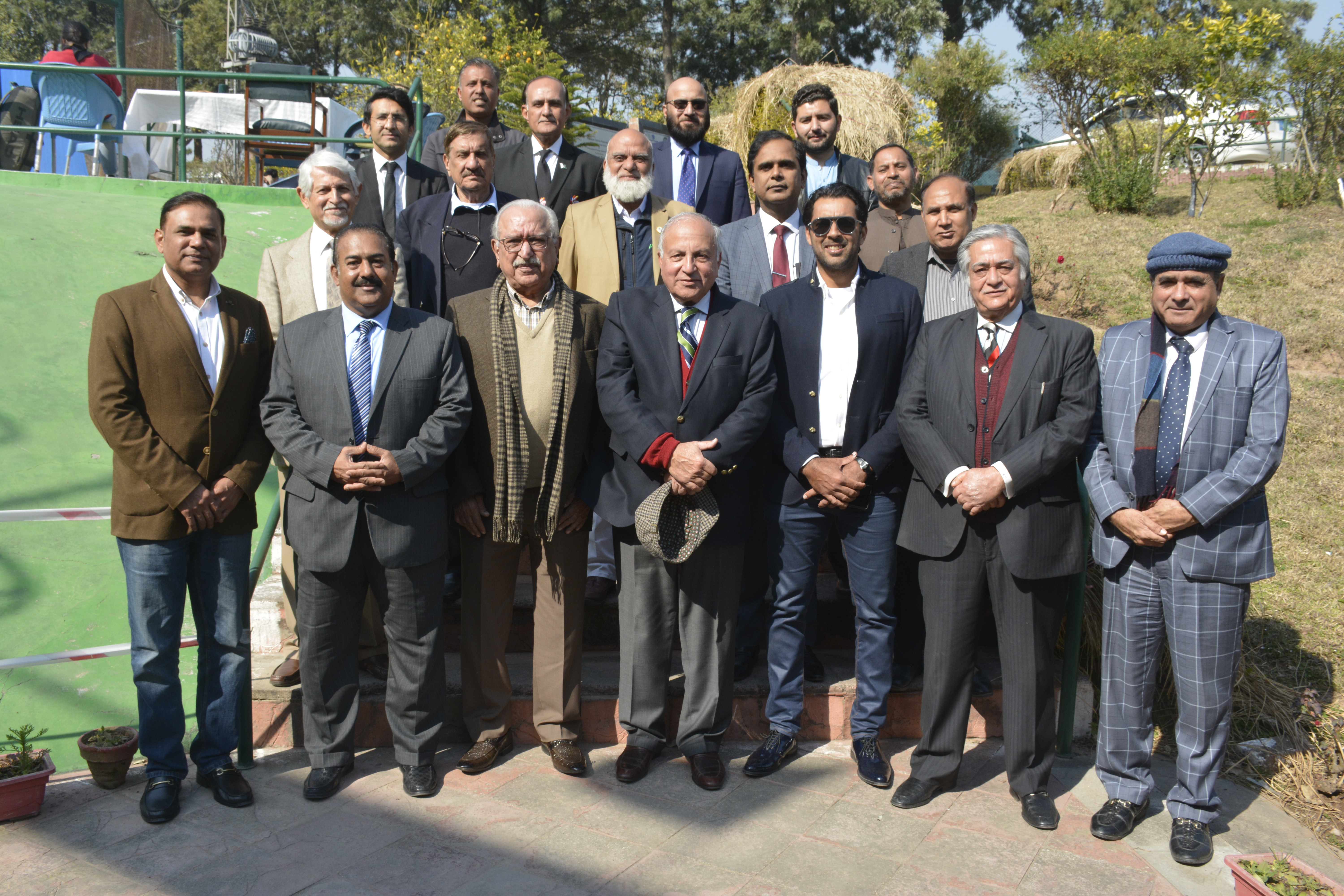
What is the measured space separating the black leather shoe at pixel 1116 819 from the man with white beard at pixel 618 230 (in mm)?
2281

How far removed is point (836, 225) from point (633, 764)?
234cm

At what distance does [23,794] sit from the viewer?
3.41m

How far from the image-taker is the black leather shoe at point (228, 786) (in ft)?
11.8

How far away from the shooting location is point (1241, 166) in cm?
1897

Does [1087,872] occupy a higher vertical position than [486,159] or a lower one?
lower

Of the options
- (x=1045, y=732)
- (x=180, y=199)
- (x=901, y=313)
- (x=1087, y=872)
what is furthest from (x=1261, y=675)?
(x=180, y=199)

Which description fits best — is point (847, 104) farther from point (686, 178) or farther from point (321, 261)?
point (321, 261)

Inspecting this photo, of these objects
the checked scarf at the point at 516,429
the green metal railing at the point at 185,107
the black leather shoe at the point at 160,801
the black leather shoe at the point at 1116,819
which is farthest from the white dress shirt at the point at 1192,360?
the green metal railing at the point at 185,107

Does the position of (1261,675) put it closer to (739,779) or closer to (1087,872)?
(1087,872)

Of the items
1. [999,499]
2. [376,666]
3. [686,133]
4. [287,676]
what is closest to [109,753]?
[287,676]

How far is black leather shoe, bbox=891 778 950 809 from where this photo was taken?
3.70m

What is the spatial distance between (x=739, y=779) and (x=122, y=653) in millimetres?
2843

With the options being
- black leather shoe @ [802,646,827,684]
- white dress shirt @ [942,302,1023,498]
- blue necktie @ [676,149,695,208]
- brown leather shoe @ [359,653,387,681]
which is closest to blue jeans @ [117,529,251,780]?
brown leather shoe @ [359,653,387,681]

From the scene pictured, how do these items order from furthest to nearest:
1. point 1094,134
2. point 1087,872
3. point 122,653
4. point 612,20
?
point 612,20, point 1094,134, point 122,653, point 1087,872
